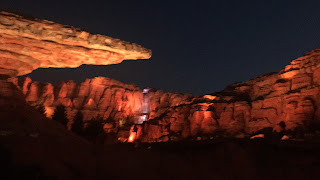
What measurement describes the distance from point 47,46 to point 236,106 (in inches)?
873

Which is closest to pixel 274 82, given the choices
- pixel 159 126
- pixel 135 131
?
pixel 159 126

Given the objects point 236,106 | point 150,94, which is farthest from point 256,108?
point 150,94

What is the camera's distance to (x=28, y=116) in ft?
40.4

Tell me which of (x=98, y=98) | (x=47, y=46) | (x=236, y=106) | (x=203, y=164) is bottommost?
(x=203, y=164)

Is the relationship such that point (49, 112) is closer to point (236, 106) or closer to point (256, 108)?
point (236, 106)

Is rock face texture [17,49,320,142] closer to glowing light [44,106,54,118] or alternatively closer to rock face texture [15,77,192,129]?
rock face texture [15,77,192,129]

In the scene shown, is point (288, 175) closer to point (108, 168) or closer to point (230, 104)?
point (108, 168)

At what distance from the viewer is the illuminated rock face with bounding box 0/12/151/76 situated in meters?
13.5

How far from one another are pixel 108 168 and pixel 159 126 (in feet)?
77.9

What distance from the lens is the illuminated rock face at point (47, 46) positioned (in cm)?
1348

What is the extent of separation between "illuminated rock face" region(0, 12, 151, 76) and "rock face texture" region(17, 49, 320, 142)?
1565 cm

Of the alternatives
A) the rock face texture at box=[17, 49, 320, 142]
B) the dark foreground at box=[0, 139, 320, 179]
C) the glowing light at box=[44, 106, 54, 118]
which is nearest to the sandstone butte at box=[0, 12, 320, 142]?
the rock face texture at box=[17, 49, 320, 142]

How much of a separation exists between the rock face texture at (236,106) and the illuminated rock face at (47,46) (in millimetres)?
15648

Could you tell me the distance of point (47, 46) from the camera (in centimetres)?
1445
